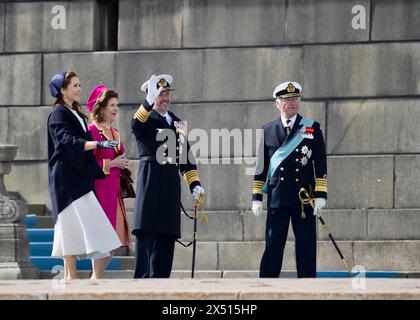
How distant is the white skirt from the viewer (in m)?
12.5

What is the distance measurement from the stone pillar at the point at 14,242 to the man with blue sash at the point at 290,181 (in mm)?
3312

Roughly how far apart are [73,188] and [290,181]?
210 cm

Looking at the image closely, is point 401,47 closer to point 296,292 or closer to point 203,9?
point 203,9

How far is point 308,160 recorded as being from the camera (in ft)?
43.2

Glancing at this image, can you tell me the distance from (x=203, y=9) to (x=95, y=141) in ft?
15.8

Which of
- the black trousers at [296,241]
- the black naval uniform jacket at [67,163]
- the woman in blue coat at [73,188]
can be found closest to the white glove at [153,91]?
the woman in blue coat at [73,188]

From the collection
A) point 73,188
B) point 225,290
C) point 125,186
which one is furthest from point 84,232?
point 225,290

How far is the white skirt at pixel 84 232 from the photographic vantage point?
492 inches

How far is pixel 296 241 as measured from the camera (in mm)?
13000

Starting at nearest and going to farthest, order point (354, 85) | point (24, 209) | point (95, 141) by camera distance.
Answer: point (95, 141), point (24, 209), point (354, 85)

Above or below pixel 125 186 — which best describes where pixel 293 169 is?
above

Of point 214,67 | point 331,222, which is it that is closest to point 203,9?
point 214,67

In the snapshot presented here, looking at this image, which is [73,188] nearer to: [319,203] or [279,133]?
[279,133]

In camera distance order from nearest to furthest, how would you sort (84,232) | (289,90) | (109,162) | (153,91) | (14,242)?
(84,232)
(153,91)
(289,90)
(109,162)
(14,242)
